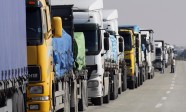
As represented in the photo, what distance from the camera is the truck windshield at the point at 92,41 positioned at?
77.3 feet

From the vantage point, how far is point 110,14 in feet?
108

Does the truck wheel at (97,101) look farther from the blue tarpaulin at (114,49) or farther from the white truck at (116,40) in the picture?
the blue tarpaulin at (114,49)

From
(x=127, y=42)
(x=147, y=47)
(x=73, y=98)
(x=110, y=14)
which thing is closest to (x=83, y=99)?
(x=73, y=98)

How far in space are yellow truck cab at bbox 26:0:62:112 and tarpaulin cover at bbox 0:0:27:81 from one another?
5.14 ft

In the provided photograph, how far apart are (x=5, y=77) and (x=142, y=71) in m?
34.9

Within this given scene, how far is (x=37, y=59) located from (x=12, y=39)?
2.71 m

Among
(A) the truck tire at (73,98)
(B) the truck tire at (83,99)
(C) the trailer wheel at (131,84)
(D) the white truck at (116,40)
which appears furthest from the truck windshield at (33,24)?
(C) the trailer wheel at (131,84)

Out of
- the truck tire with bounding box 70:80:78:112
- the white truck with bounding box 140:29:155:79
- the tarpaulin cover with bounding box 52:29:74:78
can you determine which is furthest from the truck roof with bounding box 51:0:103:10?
the white truck with bounding box 140:29:155:79

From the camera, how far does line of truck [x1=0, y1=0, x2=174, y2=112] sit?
10.7 metres

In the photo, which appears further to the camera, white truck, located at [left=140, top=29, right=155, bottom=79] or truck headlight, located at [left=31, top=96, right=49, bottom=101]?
white truck, located at [left=140, top=29, right=155, bottom=79]

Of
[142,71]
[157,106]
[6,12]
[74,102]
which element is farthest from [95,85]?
[142,71]

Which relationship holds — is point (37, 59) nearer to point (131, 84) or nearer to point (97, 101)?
point (97, 101)

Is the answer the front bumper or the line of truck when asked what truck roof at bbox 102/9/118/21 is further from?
the front bumper

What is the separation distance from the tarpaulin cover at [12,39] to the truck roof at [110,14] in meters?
20.7
